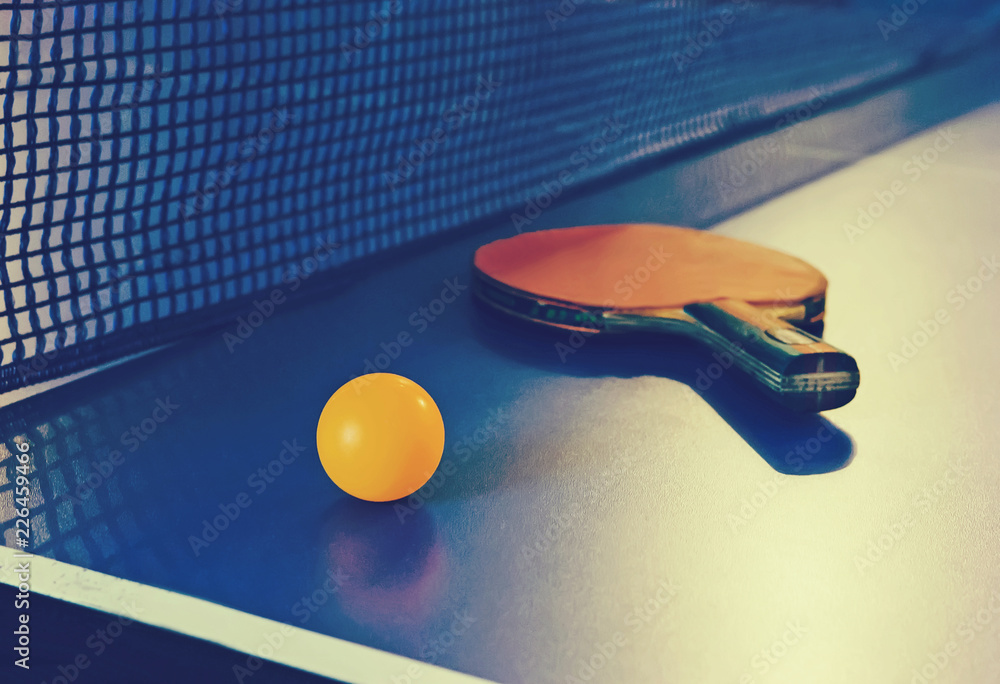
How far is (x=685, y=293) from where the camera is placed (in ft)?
5.78

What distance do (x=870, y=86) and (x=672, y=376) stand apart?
3.87 m

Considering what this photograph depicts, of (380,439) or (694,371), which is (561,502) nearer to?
(380,439)

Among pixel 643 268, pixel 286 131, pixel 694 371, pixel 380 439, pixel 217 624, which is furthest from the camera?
pixel 286 131

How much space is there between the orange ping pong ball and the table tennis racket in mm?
566

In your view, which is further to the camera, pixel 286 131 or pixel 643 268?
pixel 286 131

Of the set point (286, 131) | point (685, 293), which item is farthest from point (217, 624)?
point (286, 131)

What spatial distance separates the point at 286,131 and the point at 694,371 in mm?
1389

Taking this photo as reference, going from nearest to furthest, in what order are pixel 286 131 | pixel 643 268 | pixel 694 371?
pixel 694 371, pixel 643 268, pixel 286 131

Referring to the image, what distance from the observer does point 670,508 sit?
4.03ft

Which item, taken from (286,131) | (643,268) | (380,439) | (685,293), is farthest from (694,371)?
(286,131)

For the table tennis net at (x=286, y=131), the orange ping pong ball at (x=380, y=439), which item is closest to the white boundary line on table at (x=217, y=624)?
the orange ping pong ball at (x=380, y=439)

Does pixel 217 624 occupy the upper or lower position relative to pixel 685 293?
lower

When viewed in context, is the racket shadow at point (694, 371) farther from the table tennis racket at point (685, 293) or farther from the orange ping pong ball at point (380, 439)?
the orange ping pong ball at point (380, 439)

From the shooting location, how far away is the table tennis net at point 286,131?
183 cm
